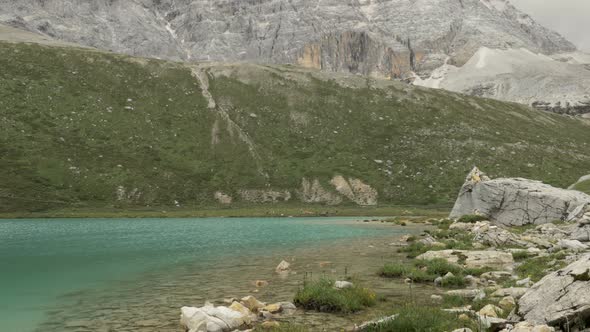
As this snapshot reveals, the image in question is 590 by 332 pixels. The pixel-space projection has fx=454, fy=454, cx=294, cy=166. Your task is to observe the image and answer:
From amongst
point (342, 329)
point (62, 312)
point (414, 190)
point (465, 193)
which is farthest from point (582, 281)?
point (414, 190)

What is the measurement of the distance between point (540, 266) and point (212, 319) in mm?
18630

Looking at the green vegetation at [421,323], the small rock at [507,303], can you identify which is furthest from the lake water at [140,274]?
the green vegetation at [421,323]

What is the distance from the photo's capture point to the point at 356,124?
551 feet

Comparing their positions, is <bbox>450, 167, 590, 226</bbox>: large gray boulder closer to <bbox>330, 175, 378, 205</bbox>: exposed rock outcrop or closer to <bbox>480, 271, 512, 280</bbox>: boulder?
<bbox>480, 271, 512, 280</bbox>: boulder

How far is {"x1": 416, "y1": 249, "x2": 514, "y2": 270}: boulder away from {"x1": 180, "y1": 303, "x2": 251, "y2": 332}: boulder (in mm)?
17286

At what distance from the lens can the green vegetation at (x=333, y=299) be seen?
706 inches

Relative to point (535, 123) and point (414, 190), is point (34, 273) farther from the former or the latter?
point (535, 123)

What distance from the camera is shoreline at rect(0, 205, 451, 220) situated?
3752 inches

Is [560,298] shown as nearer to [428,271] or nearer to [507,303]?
[507,303]

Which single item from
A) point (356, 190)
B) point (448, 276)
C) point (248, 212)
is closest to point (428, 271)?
point (448, 276)

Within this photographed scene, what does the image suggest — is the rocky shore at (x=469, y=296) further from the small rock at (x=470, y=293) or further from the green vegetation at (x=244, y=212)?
the green vegetation at (x=244, y=212)

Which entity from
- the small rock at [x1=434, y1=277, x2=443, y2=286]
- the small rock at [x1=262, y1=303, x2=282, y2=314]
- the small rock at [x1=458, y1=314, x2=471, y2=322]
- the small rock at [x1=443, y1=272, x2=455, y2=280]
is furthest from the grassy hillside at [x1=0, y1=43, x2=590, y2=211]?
the small rock at [x1=458, y1=314, x2=471, y2=322]

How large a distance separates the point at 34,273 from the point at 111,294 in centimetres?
925

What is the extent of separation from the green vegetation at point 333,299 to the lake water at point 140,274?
2.19 meters
